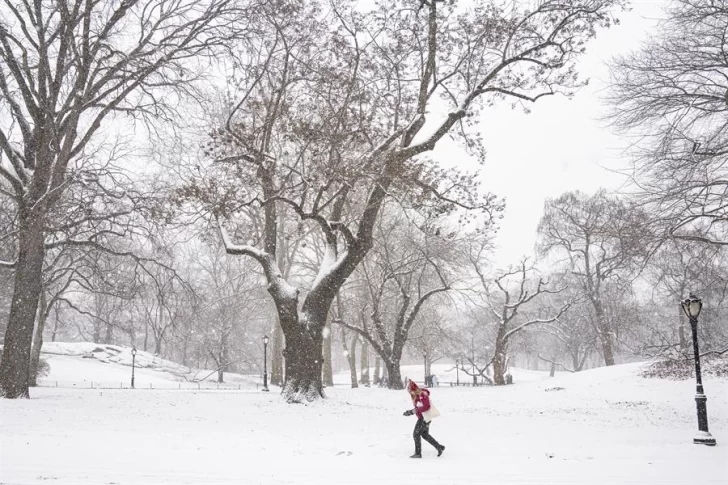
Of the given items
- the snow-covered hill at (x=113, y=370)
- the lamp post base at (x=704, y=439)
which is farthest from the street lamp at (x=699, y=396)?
the snow-covered hill at (x=113, y=370)

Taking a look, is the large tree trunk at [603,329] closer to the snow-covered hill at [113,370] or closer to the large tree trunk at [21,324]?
the snow-covered hill at [113,370]

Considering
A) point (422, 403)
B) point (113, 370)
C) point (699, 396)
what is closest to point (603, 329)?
point (699, 396)

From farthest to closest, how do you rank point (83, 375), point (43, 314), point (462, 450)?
point (83, 375) → point (43, 314) → point (462, 450)

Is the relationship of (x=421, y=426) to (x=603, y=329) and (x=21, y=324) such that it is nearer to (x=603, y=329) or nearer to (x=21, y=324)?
(x=21, y=324)

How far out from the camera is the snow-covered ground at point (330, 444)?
22.9 ft

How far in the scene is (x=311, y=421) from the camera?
1262 cm

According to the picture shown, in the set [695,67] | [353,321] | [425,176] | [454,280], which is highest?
[695,67]

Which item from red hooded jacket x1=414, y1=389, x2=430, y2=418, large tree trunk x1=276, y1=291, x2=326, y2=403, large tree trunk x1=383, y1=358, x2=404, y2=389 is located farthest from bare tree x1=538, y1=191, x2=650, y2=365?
red hooded jacket x1=414, y1=389, x2=430, y2=418

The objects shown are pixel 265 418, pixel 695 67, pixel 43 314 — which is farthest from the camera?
pixel 43 314

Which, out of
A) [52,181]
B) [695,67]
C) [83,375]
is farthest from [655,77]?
[83,375]

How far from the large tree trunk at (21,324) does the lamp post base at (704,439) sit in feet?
53.2

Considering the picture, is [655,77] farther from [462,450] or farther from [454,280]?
[454,280]

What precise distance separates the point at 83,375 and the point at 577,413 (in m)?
31.8

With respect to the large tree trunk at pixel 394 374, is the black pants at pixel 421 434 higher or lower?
higher
